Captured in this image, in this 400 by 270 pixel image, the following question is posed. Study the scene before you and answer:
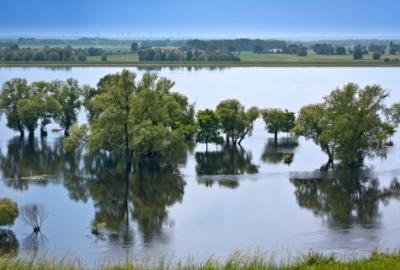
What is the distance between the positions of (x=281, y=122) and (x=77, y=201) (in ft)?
72.5

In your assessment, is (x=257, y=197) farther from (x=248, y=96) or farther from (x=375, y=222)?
(x=248, y=96)

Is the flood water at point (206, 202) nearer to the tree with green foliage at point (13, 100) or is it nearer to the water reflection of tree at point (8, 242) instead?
the water reflection of tree at point (8, 242)

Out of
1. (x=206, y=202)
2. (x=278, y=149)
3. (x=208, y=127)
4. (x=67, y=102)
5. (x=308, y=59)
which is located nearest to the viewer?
(x=206, y=202)

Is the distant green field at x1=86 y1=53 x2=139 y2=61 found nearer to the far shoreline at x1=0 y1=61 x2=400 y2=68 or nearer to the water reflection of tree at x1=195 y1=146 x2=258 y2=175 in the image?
the far shoreline at x1=0 y1=61 x2=400 y2=68

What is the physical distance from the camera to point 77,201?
37.3m

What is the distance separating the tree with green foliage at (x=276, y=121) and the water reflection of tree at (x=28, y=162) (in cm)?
1498

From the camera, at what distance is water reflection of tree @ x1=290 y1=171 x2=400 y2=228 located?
113ft

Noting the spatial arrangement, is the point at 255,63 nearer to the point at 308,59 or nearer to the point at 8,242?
the point at 308,59

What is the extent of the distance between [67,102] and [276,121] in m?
15.0

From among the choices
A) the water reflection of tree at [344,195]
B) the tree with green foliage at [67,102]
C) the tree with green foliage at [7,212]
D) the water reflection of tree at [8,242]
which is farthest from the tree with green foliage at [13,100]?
the water reflection of tree at [8,242]

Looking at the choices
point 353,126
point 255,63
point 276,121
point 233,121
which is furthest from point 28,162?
point 255,63

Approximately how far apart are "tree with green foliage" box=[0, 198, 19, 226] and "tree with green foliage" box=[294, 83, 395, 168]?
762 inches

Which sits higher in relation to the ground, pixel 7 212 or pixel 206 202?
pixel 7 212

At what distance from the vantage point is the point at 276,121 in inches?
2191
